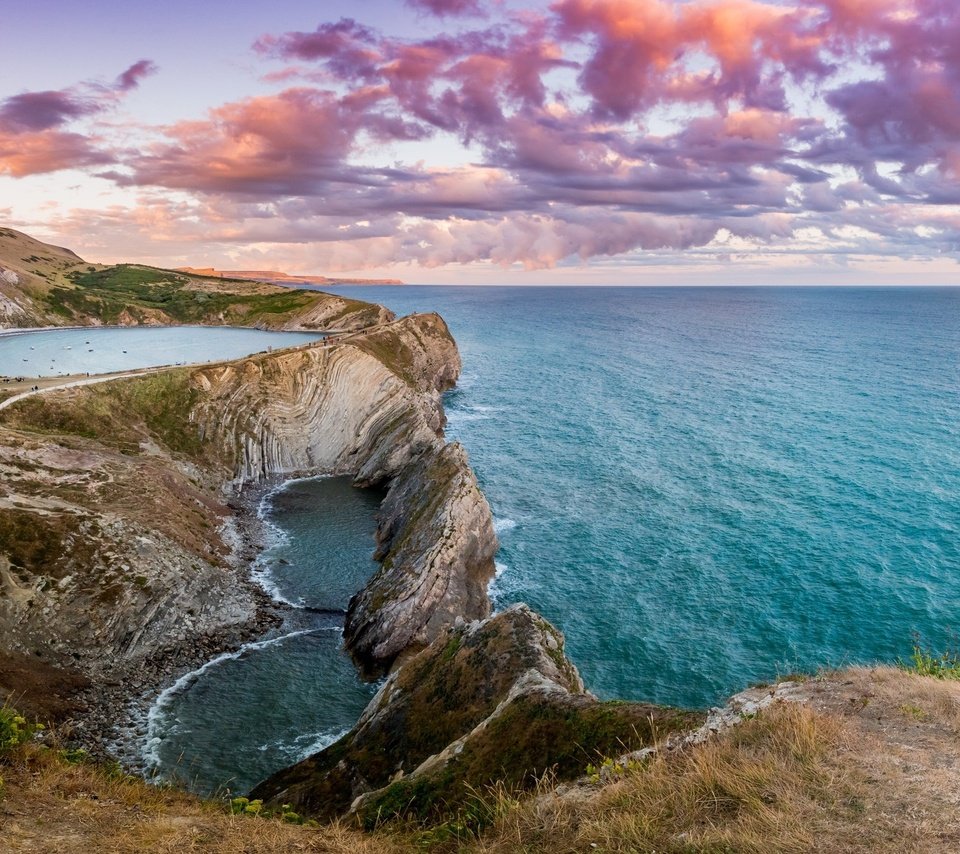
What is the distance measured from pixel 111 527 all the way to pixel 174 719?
16872 mm

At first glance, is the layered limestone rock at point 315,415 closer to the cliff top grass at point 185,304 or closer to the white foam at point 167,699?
the white foam at point 167,699

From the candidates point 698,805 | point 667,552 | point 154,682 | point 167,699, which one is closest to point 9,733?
point 698,805

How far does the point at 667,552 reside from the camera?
5825 cm

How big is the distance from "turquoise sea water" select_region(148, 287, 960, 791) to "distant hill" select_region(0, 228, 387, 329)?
167 feet

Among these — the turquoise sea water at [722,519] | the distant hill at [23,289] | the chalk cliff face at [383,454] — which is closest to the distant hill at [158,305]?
the distant hill at [23,289]

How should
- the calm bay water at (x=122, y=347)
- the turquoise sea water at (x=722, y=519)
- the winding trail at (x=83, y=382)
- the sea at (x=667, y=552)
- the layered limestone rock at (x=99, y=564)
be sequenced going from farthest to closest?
the calm bay water at (x=122, y=347) → the winding trail at (x=83, y=382) → the turquoise sea water at (x=722, y=519) → the sea at (x=667, y=552) → the layered limestone rock at (x=99, y=564)

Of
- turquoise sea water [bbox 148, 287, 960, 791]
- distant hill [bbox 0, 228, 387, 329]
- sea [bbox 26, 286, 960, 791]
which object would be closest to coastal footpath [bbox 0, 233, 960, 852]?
sea [bbox 26, 286, 960, 791]

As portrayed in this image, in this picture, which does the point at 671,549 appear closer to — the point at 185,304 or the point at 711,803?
the point at 711,803

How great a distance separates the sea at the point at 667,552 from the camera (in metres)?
40.8

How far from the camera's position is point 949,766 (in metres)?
13.4

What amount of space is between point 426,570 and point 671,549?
24063 millimetres

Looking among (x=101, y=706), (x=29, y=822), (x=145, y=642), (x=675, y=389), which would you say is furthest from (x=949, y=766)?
(x=675, y=389)

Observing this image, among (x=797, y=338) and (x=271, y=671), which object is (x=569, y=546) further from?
(x=797, y=338)

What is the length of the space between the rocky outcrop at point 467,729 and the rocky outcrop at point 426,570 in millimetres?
10161
